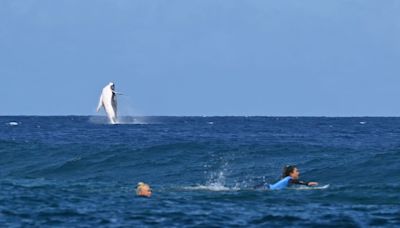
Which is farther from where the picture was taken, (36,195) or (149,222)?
(36,195)

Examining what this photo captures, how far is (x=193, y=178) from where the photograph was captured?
31391mm

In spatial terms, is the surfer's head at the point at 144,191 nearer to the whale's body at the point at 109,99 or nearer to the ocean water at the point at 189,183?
the ocean water at the point at 189,183

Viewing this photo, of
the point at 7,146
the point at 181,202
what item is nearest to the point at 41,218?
the point at 181,202

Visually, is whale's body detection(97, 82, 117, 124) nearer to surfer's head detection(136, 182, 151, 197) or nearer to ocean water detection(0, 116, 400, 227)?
ocean water detection(0, 116, 400, 227)

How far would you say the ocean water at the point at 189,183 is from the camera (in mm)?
18016

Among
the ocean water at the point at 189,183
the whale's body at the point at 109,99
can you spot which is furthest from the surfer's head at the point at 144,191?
the whale's body at the point at 109,99

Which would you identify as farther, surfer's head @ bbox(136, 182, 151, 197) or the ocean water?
surfer's head @ bbox(136, 182, 151, 197)

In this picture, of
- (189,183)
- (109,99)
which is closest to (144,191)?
(189,183)

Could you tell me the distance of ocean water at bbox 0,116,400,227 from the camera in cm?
1802

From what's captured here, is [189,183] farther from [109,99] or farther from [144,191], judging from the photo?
[109,99]

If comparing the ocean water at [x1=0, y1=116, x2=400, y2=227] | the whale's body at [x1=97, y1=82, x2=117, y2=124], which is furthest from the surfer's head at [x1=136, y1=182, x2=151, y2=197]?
the whale's body at [x1=97, y1=82, x2=117, y2=124]

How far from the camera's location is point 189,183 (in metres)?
29.1

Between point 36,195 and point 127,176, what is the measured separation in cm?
1118

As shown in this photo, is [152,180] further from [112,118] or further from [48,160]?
[112,118]
